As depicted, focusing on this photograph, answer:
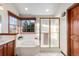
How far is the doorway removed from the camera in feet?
11.8

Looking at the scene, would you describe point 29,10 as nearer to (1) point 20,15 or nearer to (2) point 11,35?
(1) point 20,15

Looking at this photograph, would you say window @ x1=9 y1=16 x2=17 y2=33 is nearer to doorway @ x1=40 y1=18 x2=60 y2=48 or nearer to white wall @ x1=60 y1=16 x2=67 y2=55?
doorway @ x1=40 y1=18 x2=60 y2=48

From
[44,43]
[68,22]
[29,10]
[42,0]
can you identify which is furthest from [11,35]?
[42,0]

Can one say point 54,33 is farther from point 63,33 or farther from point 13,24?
point 13,24

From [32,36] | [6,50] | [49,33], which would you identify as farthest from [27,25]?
[49,33]

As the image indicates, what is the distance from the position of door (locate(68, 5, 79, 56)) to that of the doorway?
356 millimetres

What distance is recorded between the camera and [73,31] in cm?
326

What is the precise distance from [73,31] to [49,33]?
3.52 feet

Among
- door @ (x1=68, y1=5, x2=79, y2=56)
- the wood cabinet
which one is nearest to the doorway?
door @ (x1=68, y1=5, x2=79, y2=56)

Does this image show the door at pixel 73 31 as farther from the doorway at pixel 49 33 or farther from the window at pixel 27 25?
the window at pixel 27 25

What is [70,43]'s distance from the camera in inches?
136

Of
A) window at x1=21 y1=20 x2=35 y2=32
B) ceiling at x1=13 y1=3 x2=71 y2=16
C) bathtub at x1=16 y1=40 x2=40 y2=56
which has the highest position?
ceiling at x1=13 y1=3 x2=71 y2=16

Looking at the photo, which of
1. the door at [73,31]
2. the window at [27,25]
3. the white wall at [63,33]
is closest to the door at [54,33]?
the white wall at [63,33]

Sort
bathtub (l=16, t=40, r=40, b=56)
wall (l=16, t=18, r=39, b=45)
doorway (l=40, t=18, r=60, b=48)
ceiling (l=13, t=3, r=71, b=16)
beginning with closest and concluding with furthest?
1. ceiling (l=13, t=3, r=71, b=16)
2. wall (l=16, t=18, r=39, b=45)
3. bathtub (l=16, t=40, r=40, b=56)
4. doorway (l=40, t=18, r=60, b=48)
